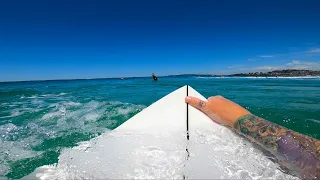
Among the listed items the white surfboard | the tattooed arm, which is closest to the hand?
the tattooed arm

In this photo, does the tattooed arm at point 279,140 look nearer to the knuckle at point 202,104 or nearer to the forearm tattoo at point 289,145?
the forearm tattoo at point 289,145

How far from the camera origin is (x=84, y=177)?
5.33 ft

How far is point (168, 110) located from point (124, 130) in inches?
37.8

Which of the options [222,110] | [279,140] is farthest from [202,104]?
[279,140]

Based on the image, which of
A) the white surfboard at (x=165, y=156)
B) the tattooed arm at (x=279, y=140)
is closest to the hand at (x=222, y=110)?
the tattooed arm at (x=279, y=140)

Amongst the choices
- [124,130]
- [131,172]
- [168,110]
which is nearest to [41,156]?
[124,130]

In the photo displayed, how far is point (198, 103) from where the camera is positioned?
3299mm

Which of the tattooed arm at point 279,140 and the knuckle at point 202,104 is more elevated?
the knuckle at point 202,104

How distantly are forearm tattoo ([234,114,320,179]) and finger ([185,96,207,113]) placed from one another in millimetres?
896

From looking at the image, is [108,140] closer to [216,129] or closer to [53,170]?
[53,170]

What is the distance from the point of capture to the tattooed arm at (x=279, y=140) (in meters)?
1.59

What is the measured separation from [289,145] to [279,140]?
0.32ft

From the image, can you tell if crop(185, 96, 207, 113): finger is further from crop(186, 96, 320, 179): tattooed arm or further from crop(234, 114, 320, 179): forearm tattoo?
crop(234, 114, 320, 179): forearm tattoo

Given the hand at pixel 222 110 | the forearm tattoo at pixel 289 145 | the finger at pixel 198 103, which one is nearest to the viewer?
the forearm tattoo at pixel 289 145
